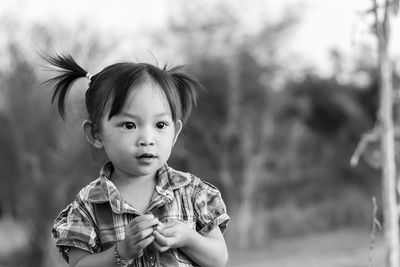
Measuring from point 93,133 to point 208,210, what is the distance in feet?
1.28

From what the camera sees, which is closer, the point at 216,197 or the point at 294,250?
the point at 216,197

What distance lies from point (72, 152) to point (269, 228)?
6324 mm

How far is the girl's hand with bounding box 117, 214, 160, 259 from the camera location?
5.65ft

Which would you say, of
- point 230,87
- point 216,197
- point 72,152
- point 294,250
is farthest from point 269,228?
point 216,197

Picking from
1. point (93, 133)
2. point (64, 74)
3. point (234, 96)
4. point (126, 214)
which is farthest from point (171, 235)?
point (234, 96)

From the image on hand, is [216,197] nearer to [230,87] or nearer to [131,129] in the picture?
[131,129]

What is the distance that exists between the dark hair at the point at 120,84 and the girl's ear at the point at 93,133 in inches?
0.8

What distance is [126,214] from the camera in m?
1.90

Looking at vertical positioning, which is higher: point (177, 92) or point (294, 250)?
point (177, 92)

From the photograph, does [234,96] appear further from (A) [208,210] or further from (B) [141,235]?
(B) [141,235]

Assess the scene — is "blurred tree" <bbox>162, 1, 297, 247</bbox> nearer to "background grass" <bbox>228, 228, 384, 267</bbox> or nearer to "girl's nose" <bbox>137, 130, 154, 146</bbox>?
"background grass" <bbox>228, 228, 384, 267</bbox>

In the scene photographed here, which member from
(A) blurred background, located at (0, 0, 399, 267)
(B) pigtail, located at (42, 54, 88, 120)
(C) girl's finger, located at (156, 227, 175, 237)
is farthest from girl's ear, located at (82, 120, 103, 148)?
(A) blurred background, located at (0, 0, 399, 267)

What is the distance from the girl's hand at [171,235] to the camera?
175cm

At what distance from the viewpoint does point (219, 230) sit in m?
1.99
